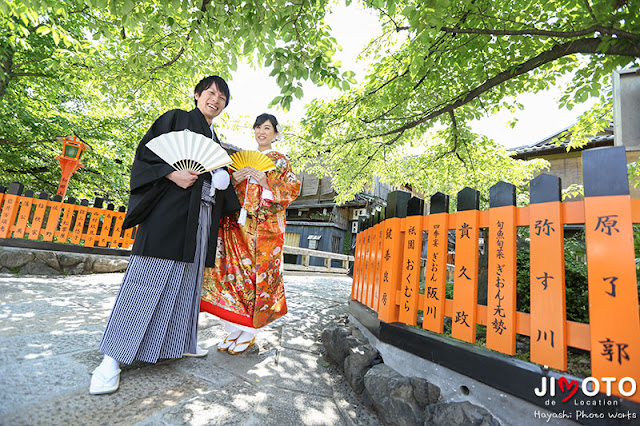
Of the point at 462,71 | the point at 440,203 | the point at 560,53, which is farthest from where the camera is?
the point at 462,71

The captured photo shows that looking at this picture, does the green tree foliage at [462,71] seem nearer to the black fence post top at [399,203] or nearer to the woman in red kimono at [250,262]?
the black fence post top at [399,203]

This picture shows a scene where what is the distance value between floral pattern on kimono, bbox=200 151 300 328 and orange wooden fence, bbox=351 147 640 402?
1078mm

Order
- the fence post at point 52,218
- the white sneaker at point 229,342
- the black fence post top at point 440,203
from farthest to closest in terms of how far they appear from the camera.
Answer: the fence post at point 52,218 < the white sneaker at point 229,342 < the black fence post top at point 440,203

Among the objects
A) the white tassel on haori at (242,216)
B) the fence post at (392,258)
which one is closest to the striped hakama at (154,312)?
the white tassel on haori at (242,216)

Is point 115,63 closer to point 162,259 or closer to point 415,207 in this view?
point 162,259

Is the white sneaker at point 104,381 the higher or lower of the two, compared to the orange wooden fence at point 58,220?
lower

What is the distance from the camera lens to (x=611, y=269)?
1.33 meters

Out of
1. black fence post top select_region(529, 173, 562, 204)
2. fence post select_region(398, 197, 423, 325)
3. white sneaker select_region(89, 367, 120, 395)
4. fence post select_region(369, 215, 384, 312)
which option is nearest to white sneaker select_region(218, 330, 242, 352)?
white sneaker select_region(89, 367, 120, 395)

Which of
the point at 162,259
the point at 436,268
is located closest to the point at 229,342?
the point at 162,259

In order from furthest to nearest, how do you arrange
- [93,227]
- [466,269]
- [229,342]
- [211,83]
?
[93,227] < [229,342] < [211,83] < [466,269]

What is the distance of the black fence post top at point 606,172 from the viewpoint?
53.3 inches

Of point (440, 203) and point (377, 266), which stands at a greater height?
point (440, 203)

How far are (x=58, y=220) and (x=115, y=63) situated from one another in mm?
3465

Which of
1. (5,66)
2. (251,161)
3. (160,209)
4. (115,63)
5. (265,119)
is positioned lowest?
(160,209)
